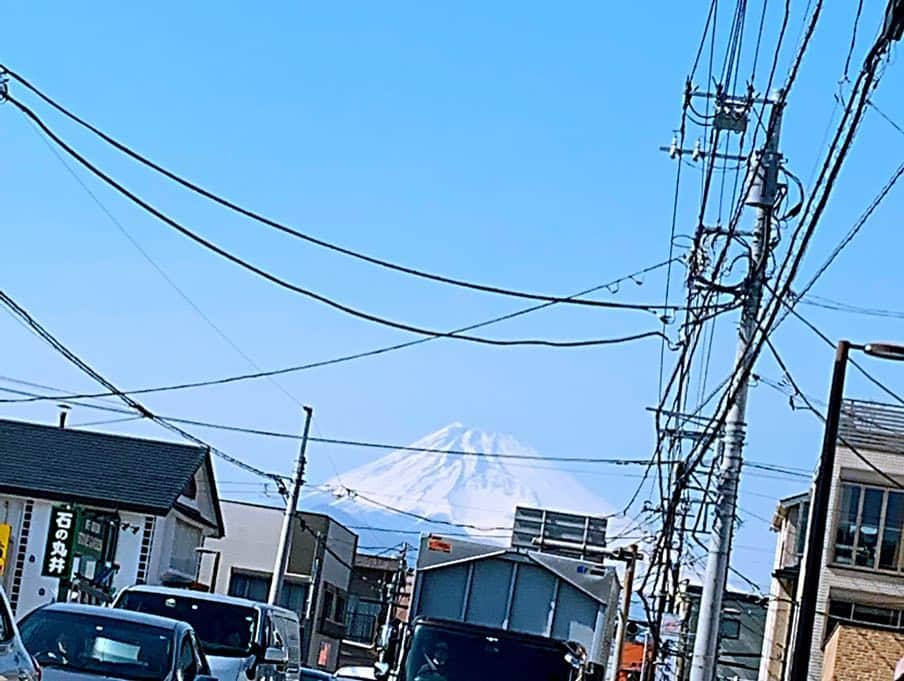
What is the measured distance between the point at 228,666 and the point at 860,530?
36003 mm

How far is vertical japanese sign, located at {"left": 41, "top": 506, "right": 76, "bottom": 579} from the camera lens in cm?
3825

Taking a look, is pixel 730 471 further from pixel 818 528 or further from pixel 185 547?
pixel 185 547

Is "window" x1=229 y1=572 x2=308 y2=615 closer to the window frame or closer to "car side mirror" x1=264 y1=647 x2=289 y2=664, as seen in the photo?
the window frame

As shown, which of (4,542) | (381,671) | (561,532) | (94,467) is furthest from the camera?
(94,467)

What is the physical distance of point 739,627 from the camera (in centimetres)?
6662

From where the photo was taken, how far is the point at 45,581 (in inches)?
1582

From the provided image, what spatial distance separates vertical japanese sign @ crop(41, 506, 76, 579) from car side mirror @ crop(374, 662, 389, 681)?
21350mm

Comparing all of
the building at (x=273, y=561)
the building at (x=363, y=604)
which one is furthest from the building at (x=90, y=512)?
the building at (x=363, y=604)

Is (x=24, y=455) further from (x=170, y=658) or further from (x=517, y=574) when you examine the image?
(x=170, y=658)

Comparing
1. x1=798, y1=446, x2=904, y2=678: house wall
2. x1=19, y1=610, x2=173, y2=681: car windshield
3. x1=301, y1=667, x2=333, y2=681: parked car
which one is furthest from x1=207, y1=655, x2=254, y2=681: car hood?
x1=798, y1=446, x2=904, y2=678: house wall

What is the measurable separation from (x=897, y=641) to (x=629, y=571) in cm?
1597

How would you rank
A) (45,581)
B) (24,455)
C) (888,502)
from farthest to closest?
(888,502), (24,455), (45,581)

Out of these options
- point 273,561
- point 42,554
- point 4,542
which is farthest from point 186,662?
point 273,561

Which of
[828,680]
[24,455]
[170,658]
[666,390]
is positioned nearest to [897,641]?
[828,680]
